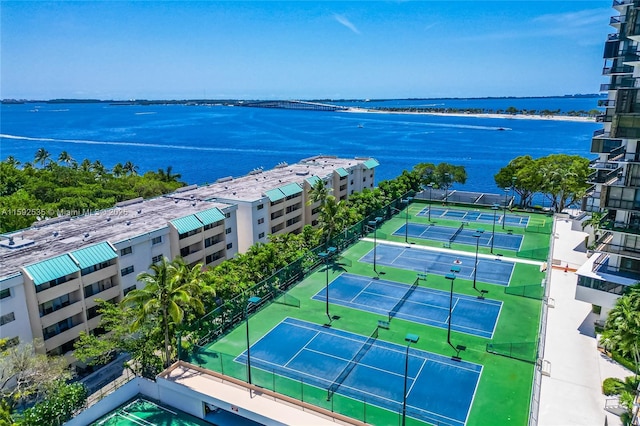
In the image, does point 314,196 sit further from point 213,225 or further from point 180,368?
point 180,368

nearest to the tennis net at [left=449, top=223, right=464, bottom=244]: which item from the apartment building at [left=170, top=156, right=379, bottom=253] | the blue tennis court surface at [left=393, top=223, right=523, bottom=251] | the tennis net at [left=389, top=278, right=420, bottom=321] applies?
the blue tennis court surface at [left=393, top=223, right=523, bottom=251]

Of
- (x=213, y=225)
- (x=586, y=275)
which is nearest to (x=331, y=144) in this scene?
(x=213, y=225)

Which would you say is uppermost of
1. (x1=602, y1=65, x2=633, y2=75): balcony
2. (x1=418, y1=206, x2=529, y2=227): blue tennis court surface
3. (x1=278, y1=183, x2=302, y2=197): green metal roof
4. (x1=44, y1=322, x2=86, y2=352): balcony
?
(x1=602, y1=65, x2=633, y2=75): balcony

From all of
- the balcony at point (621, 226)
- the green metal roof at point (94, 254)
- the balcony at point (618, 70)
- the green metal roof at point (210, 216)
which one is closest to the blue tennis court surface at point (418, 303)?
the balcony at point (621, 226)

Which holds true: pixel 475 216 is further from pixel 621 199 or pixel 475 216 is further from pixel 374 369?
pixel 374 369

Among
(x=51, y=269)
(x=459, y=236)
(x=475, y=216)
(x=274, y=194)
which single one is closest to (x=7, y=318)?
(x=51, y=269)

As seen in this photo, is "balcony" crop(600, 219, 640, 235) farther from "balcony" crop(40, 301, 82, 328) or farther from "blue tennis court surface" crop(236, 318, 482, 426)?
"balcony" crop(40, 301, 82, 328)
